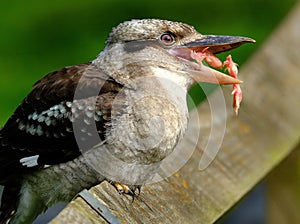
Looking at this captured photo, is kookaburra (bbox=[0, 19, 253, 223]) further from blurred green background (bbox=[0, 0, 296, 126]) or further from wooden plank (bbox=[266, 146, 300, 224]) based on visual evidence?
blurred green background (bbox=[0, 0, 296, 126])

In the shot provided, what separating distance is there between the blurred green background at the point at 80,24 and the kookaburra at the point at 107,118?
198 centimetres

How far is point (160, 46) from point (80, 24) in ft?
8.60

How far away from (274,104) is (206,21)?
9.01 ft

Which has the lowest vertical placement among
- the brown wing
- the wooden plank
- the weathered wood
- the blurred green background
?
the blurred green background

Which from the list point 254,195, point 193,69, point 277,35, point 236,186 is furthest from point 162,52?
point 254,195

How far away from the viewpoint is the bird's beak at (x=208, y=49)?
2.88m

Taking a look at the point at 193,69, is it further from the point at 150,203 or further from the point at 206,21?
the point at 206,21

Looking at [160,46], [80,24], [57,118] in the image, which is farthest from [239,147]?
[80,24]

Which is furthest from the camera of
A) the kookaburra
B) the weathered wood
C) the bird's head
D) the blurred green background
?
the blurred green background

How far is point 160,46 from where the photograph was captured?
3.04 metres

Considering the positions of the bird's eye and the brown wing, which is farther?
the bird's eye

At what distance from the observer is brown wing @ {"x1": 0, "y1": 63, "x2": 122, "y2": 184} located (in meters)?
2.93

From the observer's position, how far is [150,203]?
2379 millimetres

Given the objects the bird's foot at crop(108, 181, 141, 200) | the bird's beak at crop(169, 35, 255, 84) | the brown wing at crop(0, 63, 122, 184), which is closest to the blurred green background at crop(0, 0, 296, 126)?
the brown wing at crop(0, 63, 122, 184)
